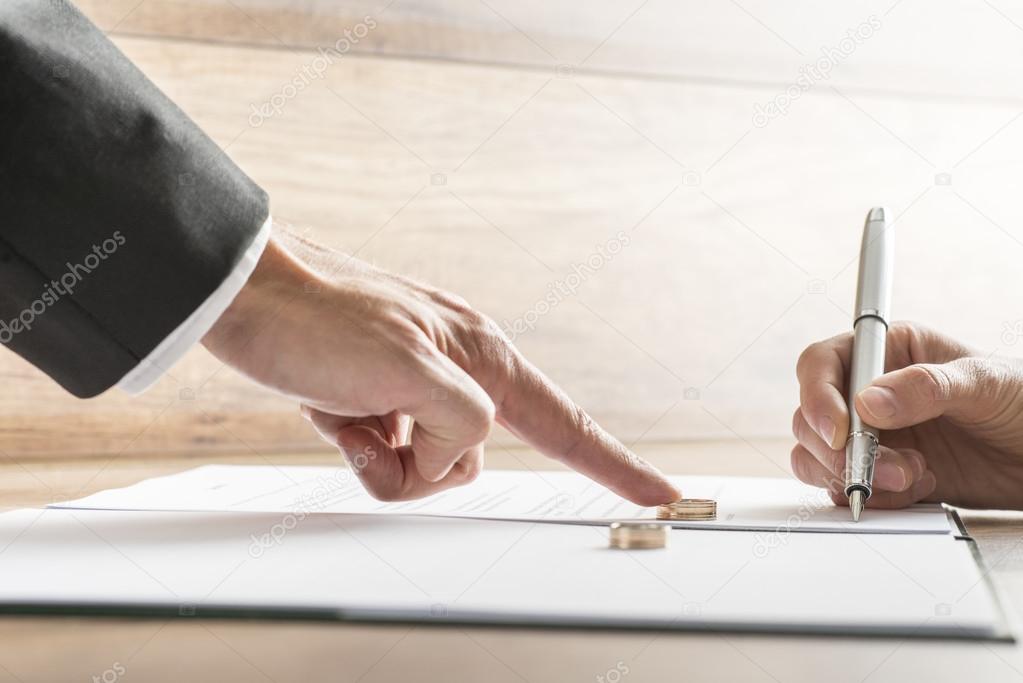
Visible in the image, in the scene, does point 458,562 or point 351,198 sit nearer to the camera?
point 458,562

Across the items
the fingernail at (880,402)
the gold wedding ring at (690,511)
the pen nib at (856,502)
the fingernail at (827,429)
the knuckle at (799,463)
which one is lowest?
the gold wedding ring at (690,511)

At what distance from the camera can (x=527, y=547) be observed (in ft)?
1.81

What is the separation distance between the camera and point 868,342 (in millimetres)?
816

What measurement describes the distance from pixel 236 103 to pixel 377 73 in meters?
0.22

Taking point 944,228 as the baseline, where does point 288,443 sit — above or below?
below

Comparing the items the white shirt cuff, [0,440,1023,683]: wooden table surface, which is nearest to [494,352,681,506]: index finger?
the white shirt cuff

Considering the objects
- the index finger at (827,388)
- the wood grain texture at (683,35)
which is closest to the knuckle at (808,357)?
the index finger at (827,388)

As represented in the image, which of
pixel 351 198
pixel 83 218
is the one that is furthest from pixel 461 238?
pixel 83 218

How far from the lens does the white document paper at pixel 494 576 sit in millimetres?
407

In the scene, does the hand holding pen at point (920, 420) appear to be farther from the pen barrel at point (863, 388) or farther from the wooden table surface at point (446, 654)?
the wooden table surface at point (446, 654)

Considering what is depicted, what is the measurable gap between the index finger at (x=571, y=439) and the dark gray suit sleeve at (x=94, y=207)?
23cm

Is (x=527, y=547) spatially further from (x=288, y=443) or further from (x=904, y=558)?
(x=288, y=443)

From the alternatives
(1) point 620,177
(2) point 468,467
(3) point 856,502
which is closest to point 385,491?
(2) point 468,467

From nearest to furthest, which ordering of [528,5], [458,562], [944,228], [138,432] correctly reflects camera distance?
[458,562] → [138,432] → [528,5] → [944,228]
